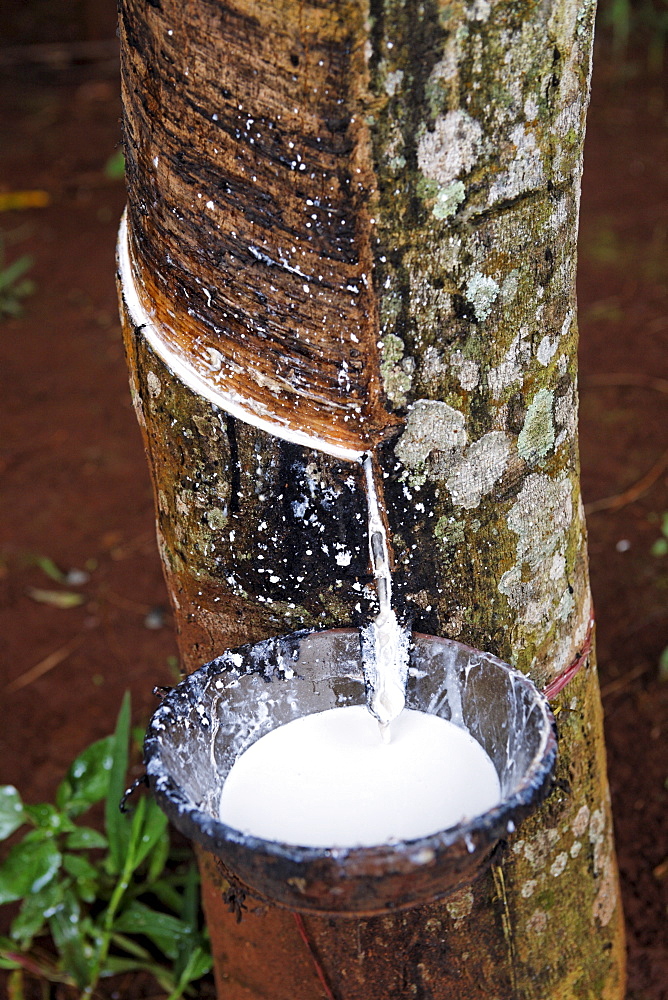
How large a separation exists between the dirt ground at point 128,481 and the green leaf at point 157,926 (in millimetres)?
130

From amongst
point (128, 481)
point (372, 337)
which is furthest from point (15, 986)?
point (128, 481)

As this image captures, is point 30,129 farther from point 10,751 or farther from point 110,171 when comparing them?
point 10,751

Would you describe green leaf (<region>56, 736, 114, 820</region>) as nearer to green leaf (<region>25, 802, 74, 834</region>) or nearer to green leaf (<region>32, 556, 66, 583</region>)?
green leaf (<region>25, 802, 74, 834</region>)

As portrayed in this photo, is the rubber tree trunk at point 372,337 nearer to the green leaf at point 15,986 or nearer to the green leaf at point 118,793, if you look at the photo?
the green leaf at point 118,793

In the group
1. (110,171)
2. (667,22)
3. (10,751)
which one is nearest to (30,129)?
(110,171)

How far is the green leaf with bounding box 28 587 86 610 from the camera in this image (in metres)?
2.85

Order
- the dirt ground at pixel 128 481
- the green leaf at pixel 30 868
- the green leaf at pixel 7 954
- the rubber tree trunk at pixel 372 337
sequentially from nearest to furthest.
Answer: the rubber tree trunk at pixel 372 337 → the green leaf at pixel 30 868 → the green leaf at pixel 7 954 → the dirt ground at pixel 128 481

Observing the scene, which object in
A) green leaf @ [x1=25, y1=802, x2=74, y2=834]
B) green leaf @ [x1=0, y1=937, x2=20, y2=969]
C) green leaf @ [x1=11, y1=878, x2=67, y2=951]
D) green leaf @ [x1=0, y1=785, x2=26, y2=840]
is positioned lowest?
green leaf @ [x1=0, y1=937, x2=20, y2=969]

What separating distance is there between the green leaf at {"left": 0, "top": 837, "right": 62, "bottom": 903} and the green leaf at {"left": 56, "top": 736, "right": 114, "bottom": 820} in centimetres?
8

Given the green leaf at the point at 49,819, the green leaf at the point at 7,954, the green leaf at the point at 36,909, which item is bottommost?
the green leaf at the point at 7,954

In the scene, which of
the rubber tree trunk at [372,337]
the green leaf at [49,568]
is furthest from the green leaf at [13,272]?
the rubber tree trunk at [372,337]

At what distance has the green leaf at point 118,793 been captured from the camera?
1785 millimetres

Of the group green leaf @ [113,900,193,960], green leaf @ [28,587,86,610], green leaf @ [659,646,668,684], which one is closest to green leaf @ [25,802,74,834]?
green leaf @ [113,900,193,960]

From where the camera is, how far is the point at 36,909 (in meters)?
1.82
